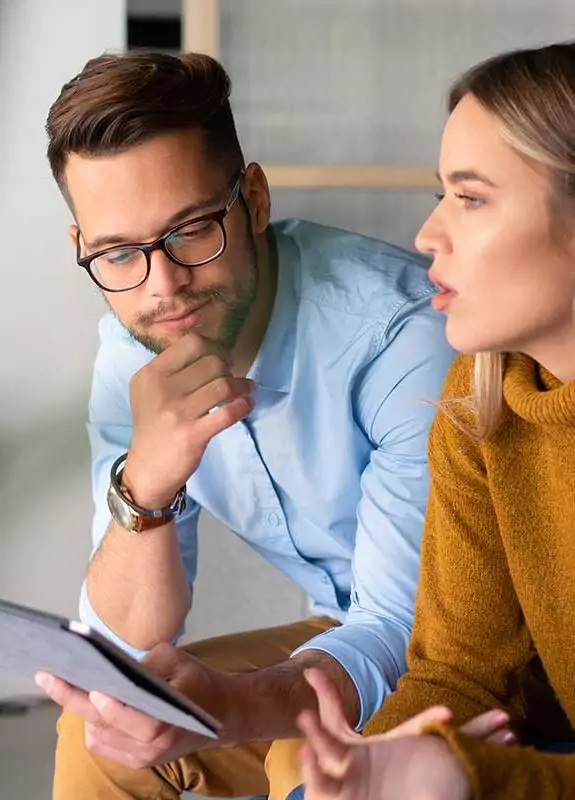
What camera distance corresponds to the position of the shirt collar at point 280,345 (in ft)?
5.05

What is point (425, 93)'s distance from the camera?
1.93 metres

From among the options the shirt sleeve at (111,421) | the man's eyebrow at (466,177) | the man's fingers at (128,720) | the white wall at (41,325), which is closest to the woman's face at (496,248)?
the man's eyebrow at (466,177)

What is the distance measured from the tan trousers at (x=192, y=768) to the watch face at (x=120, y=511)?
25cm

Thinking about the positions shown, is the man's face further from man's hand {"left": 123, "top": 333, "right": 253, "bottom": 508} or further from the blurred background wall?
the blurred background wall

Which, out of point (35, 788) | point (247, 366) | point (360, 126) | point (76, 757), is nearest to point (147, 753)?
point (76, 757)

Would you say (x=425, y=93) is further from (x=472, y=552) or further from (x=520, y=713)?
(x=520, y=713)

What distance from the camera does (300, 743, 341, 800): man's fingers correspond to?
0.86 m

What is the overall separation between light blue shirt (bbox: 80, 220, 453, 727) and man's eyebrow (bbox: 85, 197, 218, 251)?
0.58 feet

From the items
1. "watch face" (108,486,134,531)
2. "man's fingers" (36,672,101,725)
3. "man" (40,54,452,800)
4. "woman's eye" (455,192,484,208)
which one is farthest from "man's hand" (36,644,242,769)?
"woman's eye" (455,192,484,208)

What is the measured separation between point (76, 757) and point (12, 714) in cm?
82

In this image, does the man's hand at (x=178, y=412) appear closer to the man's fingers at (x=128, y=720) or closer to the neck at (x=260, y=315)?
the neck at (x=260, y=315)

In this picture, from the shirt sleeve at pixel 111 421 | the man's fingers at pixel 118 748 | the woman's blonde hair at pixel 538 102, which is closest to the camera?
the woman's blonde hair at pixel 538 102

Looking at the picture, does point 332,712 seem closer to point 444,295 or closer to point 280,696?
point 280,696

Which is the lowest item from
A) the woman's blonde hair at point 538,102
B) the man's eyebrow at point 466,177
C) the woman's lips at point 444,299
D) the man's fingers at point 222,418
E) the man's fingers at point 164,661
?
the man's fingers at point 164,661
